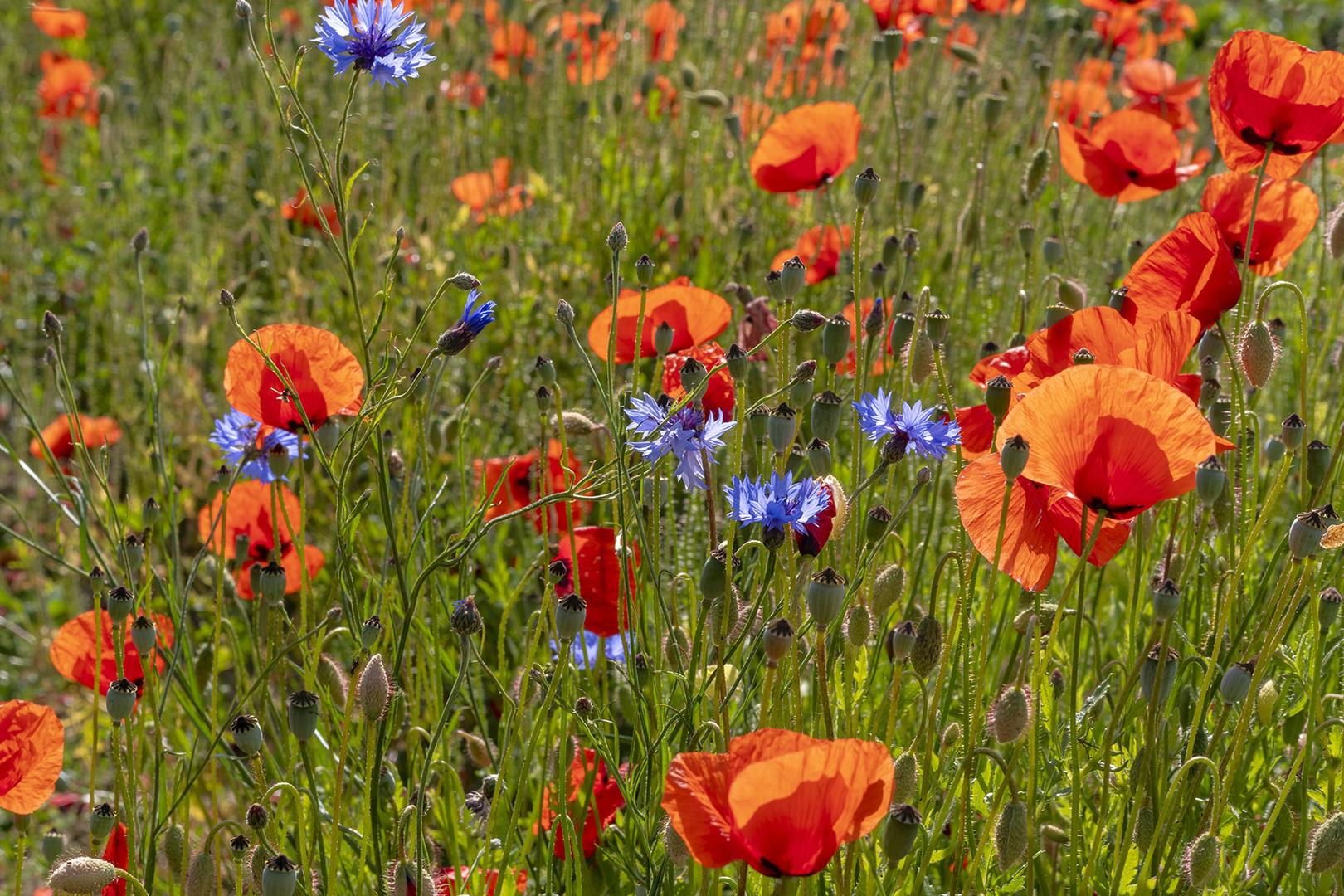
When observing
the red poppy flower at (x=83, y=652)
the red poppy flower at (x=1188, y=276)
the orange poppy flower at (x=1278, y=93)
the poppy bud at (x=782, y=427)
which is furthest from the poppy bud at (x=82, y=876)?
the orange poppy flower at (x=1278, y=93)

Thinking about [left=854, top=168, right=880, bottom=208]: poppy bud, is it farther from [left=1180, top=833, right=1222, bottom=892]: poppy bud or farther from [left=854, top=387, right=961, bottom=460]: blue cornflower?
[left=1180, top=833, right=1222, bottom=892]: poppy bud

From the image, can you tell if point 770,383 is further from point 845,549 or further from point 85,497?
point 85,497

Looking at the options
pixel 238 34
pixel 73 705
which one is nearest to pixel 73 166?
pixel 238 34

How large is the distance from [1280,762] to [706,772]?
3.74 feet

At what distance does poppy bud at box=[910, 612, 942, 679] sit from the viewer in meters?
1.22

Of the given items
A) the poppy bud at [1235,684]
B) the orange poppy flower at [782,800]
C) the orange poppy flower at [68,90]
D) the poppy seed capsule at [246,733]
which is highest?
the orange poppy flower at [68,90]

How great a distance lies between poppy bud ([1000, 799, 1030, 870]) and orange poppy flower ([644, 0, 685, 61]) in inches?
121

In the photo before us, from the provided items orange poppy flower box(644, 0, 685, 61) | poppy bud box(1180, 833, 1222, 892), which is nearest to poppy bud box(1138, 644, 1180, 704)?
poppy bud box(1180, 833, 1222, 892)

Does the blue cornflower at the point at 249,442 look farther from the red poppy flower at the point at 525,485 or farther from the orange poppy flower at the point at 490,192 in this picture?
the orange poppy flower at the point at 490,192

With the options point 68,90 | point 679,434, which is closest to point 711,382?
point 679,434

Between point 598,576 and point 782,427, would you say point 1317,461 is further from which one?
point 598,576

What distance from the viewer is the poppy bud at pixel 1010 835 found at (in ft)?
3.63

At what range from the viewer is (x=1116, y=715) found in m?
1.18

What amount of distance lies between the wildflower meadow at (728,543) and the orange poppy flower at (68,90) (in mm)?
968
